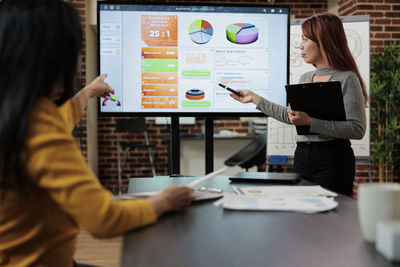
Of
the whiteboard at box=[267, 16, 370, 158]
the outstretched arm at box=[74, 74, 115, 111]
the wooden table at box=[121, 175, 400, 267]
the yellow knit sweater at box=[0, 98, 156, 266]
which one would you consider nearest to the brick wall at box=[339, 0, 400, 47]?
the whiteboard at box=[267, 16, 370, 158]

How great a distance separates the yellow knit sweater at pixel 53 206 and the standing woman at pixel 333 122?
4.04ft

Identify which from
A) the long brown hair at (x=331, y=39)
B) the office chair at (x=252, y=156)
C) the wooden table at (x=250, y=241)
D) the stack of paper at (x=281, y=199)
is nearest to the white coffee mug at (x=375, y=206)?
the wooden table at (x=250, y=241)

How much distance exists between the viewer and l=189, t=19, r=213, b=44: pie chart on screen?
173 cm

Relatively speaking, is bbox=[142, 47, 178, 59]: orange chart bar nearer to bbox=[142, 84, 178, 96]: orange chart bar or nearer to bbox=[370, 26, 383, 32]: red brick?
bbox=[142, 84, 178, 96]: orange chart bar

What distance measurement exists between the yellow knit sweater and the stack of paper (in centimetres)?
25

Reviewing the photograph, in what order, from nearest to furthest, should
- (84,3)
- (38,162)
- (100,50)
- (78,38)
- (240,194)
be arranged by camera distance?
(38,162), (78,38), (240,194), (100,50), (84,3)

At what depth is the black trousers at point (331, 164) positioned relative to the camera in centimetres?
190

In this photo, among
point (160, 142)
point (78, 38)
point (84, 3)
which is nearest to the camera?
point (78, 38)

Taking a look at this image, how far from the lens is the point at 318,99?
1.77m

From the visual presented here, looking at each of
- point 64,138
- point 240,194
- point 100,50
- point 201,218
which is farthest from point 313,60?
point 64,138

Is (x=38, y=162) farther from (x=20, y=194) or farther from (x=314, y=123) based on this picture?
(x=314, y=123)

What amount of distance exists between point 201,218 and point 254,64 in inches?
42.4

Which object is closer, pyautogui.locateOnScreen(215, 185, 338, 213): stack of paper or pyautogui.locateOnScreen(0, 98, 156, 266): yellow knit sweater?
pyautogui.locateOnScreen(0, 98, 156, 266): yellow knit sweater

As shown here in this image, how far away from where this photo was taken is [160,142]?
19.6 feet
